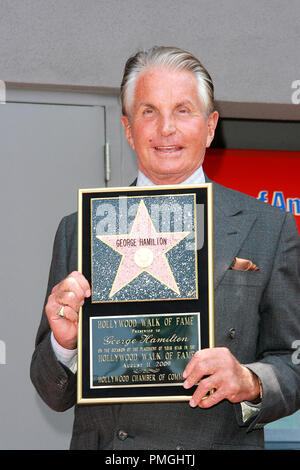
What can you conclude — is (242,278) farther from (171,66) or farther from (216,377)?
(171,66)

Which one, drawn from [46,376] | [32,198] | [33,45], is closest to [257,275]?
[46,376]

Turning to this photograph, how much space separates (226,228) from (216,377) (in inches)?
19.8

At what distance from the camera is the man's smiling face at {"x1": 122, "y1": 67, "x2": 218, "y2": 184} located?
7.64 ft

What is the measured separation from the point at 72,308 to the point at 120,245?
0.21 metres

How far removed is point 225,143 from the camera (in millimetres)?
4672

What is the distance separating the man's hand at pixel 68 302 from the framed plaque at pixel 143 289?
30mm

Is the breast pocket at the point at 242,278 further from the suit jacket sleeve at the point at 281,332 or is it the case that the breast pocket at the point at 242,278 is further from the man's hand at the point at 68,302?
the man's hand at the point at 68,302

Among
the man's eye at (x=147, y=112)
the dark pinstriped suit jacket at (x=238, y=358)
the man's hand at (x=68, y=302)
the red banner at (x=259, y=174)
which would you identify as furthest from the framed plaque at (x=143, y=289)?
the red banner at (x=259, y=174)

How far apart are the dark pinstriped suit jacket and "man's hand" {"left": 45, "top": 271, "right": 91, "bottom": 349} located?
128 millimetres

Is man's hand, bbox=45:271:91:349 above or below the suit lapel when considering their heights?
below

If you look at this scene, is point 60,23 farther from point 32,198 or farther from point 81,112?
point 32,198

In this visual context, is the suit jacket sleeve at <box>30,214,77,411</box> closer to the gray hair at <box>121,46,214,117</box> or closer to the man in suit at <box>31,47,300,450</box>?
the man in suit at <box>31,47,300,450</box>

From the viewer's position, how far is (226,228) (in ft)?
7.67

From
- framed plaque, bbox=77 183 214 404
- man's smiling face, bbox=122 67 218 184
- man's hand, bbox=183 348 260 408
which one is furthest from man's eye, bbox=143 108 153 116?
man's hand, bbox=183 348 260 408
